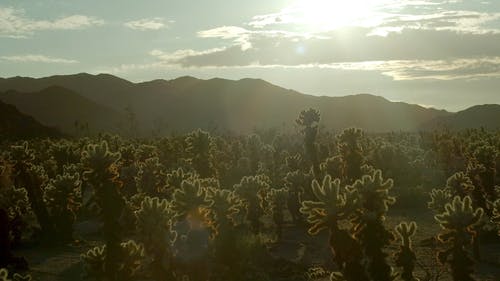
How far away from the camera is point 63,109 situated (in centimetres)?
16250

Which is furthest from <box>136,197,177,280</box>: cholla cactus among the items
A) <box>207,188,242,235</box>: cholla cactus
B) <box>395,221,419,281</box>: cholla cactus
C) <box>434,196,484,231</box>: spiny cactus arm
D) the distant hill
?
the distant hill

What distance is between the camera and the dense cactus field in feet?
51.6

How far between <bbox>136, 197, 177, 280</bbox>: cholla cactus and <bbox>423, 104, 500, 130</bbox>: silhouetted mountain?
164076mm

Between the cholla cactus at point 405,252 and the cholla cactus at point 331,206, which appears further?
the cholla cactus at point 405,252

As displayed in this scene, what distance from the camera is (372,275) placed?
15.6 m

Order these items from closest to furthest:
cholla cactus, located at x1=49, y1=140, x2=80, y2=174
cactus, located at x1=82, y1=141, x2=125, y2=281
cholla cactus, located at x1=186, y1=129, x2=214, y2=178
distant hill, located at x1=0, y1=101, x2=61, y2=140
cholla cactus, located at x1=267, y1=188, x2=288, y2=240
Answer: cactus, located at x1=82, y1=141, x2=125, y2=281, cholla cactus, located at x1=267, y1=188, x2=288, y2=240, cholla cactus, located at x1=186, y1=129, x2=214, y2=178, cholla cactus, located at x1=49, y1=140, x2=80, y2=174, distant hill, located at x1=0, y1=101, x2=61, y2=140

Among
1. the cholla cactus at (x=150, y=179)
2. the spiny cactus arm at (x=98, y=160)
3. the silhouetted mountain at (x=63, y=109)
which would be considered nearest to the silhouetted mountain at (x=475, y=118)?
the silhouetted mountain at (x=63, y=109)

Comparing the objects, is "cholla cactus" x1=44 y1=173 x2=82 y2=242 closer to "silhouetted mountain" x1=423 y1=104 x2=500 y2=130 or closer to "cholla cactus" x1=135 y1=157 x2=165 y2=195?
"cholla cactus" x1=135 y1=157 x2=165 y2=195

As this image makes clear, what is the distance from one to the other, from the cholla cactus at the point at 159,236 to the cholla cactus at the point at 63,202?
13801mm

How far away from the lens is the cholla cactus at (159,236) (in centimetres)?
1747

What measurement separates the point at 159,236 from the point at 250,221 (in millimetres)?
15304

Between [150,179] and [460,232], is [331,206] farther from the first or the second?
[150,179]

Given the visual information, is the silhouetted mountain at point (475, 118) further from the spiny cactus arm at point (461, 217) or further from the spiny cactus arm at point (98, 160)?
the spiny cactus arm at point (98, 160)

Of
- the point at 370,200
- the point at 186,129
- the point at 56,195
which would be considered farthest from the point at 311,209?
the point at 186,129
